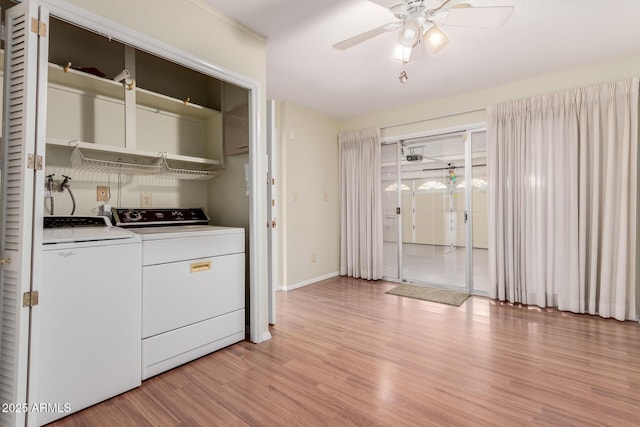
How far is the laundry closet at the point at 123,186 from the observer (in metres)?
1.43

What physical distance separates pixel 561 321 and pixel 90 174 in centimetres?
436

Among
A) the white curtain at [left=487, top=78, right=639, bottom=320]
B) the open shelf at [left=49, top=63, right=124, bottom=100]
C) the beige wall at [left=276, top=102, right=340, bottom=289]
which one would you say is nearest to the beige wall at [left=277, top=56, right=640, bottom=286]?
the beige wall at [left=276, top=102, right=340, bottom=289]

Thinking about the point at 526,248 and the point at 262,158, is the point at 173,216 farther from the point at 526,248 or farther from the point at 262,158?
the point at 526,248

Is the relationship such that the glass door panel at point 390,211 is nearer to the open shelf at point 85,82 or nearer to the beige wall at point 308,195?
the beige wall at point 308,195

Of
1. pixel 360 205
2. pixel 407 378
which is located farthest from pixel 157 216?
pixel 360 205

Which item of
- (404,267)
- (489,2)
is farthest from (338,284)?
(489,2)

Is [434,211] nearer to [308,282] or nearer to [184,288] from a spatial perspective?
[308,282]

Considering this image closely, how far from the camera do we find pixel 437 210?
14.4 feet

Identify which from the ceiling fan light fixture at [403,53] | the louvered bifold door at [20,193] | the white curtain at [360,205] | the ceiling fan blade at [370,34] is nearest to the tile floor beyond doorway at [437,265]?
the white curtain at [360,205]

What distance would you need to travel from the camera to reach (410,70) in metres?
3.22

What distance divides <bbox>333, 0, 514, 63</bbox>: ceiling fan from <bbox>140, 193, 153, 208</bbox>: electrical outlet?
2.04 m

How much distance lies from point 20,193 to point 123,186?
1107mm

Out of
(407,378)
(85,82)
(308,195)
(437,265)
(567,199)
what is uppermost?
(85,82)

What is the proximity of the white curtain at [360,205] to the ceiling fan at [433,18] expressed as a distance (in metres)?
2.60
